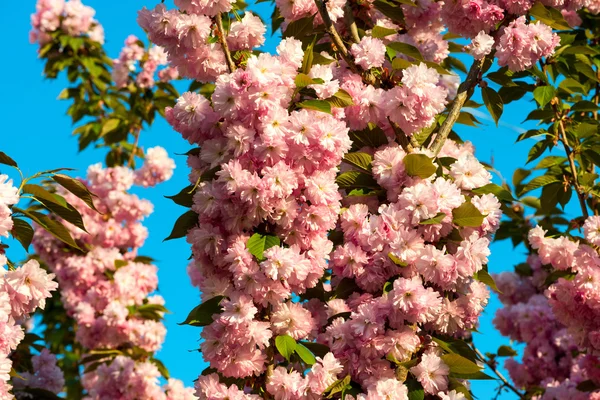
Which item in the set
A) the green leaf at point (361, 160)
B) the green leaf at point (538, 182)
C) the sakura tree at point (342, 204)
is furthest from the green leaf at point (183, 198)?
the green leaf at point (538, 182)

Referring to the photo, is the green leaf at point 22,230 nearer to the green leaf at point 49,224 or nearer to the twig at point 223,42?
the green leaf at point 49,224

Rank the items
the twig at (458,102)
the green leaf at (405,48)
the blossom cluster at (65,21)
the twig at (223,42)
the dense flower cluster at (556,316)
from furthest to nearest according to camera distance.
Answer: the blossom cluster at (65,21)
the dense flower cluster at (556,316)
the green leaf at (405,48)
the twig at (458,102)
the twig at (223,42)

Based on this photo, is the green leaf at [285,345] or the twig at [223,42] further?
the twig at [223,42]

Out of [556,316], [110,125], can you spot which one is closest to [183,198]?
[556,316]

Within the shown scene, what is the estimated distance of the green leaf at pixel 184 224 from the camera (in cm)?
299

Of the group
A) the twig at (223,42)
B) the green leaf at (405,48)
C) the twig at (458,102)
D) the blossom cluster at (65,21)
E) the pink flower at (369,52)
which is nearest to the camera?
the twig at (223,42)

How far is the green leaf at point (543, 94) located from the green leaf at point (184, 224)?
1838 mm

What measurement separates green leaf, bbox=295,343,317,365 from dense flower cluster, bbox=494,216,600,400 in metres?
1.64

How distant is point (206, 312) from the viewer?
2.84 metres

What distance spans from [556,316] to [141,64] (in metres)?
4.78

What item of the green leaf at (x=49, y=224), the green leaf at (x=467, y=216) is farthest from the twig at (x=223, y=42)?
the green leaf at (x=467, y=216)

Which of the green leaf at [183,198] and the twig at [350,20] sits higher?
the twig at [350,20]

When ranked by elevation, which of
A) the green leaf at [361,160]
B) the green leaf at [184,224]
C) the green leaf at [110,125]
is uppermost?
the green leaf at [110,125]

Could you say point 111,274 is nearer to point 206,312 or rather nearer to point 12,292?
point 12,292
